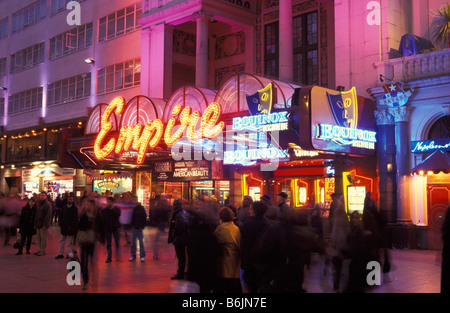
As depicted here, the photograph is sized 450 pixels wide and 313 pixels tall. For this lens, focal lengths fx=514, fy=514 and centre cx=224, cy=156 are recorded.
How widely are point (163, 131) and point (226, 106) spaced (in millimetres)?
3197

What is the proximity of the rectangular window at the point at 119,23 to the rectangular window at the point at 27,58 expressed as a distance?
778cm

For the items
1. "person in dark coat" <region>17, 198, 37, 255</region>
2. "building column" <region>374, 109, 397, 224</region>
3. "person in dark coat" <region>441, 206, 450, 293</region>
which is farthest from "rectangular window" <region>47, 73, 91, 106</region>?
"person in dark coat" <region>441, 206, 450, 293</region>

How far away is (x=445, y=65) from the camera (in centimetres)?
1775

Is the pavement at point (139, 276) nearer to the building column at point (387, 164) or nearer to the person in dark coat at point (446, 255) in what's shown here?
the person in dark coat at point (446, 255)

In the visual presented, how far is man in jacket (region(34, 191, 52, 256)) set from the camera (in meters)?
16.9

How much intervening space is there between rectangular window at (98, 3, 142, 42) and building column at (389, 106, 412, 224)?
57.6ft

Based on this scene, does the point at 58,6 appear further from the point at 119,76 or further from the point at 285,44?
the point at 285,44

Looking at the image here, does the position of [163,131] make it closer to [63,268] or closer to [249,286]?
[63,268]

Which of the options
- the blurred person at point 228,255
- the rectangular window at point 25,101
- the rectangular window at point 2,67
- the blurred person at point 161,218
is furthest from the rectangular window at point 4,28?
the blurred person at point 228,255

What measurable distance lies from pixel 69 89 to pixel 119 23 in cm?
639

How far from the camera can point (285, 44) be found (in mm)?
23109

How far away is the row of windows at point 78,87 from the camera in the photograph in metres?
30.9

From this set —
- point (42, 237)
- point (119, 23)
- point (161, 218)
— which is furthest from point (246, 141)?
point (119, 23)

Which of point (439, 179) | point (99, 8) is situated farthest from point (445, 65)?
point (99, 8)
